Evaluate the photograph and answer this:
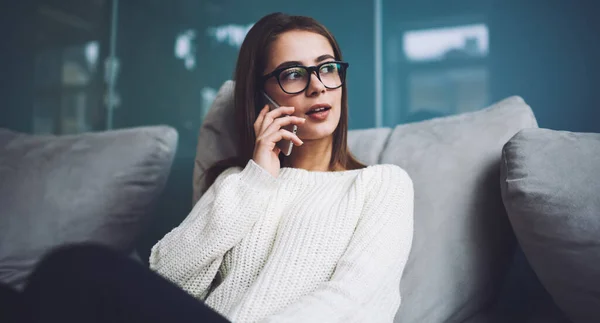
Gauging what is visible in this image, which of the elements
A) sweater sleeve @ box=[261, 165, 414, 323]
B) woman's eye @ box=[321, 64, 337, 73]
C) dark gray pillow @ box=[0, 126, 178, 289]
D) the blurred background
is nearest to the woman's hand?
woman's eye @ box=[321, 64, 337, 73]

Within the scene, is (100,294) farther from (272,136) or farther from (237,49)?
(237,49)

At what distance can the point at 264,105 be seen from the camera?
4.14 feet

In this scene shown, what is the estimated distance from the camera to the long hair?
123cm

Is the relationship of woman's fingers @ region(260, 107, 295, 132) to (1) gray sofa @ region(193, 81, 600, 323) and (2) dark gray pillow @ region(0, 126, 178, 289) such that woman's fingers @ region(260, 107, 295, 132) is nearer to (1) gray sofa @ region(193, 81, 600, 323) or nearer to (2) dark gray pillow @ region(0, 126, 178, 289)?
(1) gray sofa @ region(193, 81, 600, 323)

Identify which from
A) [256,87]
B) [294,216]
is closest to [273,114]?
[256,87]

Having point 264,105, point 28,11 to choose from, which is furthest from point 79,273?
point 28,11

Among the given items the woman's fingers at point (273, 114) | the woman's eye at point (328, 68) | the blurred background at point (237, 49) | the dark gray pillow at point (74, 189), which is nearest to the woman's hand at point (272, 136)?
the woman's fingers at point (273, 114)

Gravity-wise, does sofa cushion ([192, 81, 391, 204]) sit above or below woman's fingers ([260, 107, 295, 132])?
below

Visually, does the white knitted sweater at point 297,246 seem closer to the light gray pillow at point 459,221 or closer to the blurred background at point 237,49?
the light gray pillow at point 459,221

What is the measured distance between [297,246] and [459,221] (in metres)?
0.43

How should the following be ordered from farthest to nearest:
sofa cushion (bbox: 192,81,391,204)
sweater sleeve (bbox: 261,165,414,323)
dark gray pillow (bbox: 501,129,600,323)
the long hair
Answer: sofa cushion (bbox: 192,81,391,204), the long hair, dark gray pillow (bbox: 501,129,600,323), sweater sleeve (bbox: 261,165,414,323)

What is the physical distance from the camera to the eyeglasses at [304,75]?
3.70ft

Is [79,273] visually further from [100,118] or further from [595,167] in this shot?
[100,118]

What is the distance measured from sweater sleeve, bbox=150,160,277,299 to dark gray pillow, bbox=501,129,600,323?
1.83 feet
